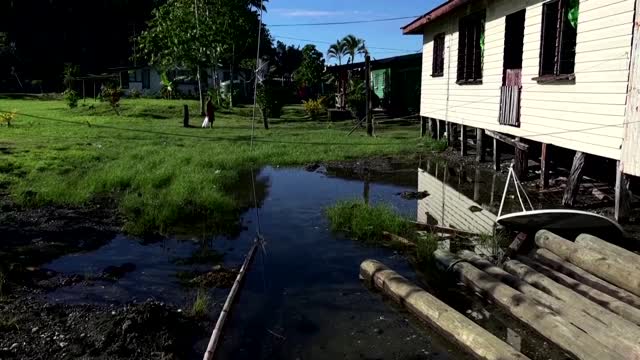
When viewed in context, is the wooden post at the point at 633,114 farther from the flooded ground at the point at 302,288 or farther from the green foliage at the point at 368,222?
the green foliage at the point at 368,222

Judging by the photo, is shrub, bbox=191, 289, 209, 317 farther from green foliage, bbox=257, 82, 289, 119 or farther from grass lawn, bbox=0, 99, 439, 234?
green foliage, bbox=257, 82, 289, 119

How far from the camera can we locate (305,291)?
20.6 ft

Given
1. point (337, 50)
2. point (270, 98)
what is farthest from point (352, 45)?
point (270, 98)

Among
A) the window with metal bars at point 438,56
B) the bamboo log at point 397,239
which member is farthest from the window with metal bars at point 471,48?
the bamboo log at point 397,239

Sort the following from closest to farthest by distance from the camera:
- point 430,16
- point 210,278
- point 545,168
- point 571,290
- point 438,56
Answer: point 571,290, point 210,278, point 545,168, point 430,16, point 438,56

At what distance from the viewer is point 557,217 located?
6.97m

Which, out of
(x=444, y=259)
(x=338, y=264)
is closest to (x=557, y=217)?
(x=444, y=259)

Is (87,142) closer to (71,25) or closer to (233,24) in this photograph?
(233,24)

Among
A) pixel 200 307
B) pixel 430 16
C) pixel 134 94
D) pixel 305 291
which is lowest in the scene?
pixel 305 291

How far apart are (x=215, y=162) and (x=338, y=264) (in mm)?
7388

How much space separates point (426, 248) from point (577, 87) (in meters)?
4.43

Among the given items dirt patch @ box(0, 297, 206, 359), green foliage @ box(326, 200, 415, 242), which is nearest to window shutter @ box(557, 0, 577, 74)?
green foliage @ box(326, 200, 415, 242)

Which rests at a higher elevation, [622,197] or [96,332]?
[622,197]

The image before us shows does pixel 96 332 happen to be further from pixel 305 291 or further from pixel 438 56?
pixel 438 56
